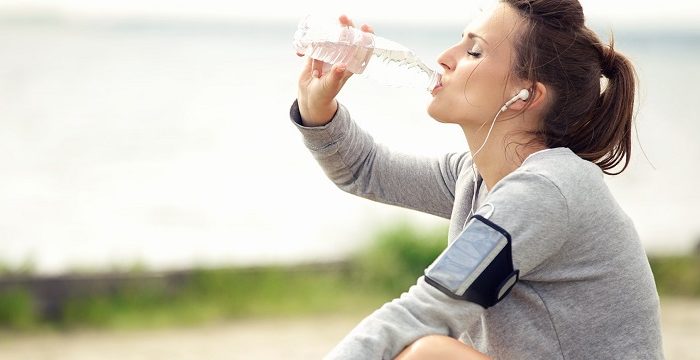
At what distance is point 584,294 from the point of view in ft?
6.69

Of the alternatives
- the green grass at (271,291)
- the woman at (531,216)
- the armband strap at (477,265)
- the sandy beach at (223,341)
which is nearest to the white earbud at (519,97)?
the woman at (531,216)

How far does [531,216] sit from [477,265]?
13 cm

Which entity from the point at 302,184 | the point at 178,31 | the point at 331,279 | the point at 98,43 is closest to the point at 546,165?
the point at 331,279

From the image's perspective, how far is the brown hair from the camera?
2.15 metres

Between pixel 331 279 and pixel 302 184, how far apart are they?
9.25ft

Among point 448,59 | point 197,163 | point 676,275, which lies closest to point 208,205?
point 197,163

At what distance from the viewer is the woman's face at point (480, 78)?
2156 millimetres

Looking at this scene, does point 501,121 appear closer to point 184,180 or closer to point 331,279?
point 331,279

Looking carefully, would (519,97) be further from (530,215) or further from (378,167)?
(378,167)

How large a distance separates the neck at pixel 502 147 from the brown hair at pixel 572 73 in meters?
0.04

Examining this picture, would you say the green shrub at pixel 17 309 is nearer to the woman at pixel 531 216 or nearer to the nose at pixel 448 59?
the woman at pixel 531 216

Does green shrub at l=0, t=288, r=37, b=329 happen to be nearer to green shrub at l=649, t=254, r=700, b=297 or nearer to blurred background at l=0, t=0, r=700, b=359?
blurred background at l=0, t=0, r=700, b=359

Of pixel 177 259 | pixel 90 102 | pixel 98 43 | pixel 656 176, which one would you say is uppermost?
pixel 98 43

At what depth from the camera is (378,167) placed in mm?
2543
